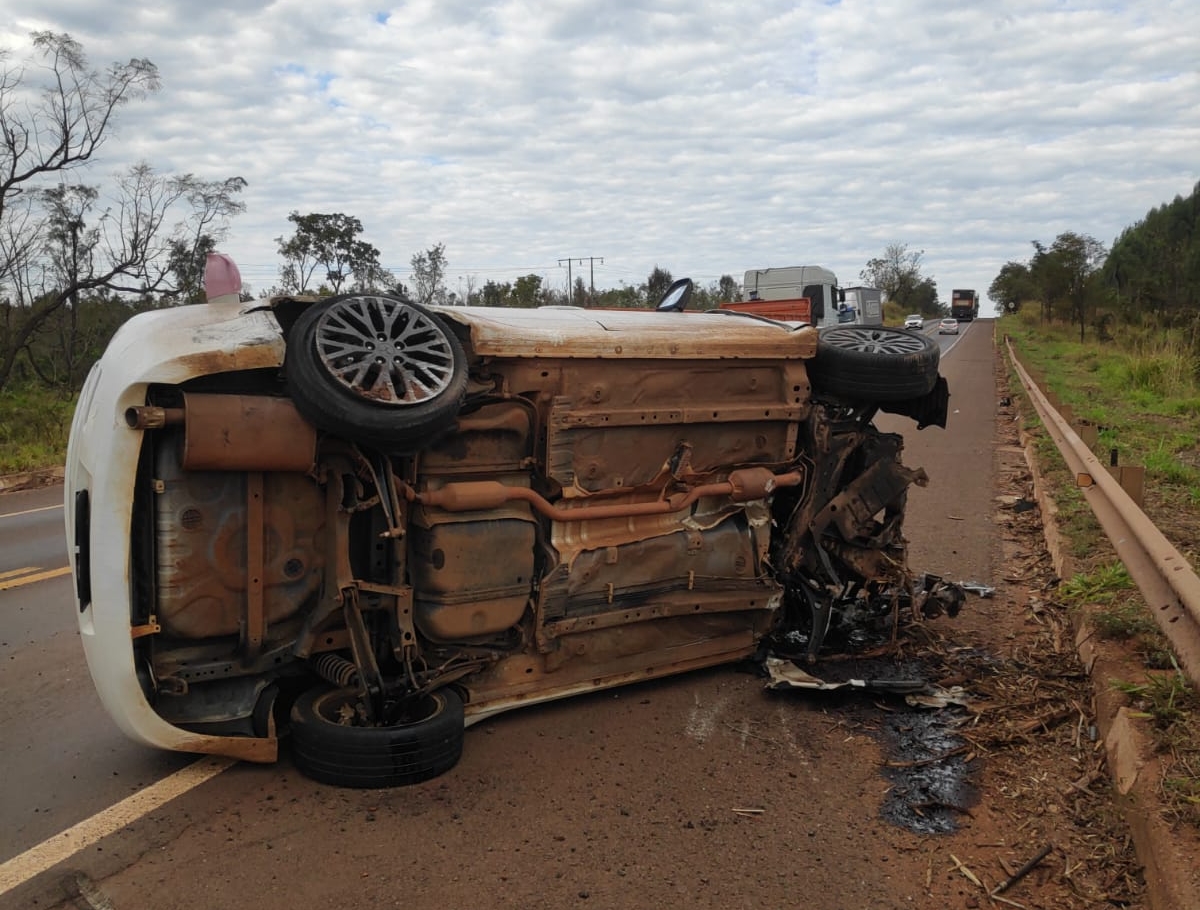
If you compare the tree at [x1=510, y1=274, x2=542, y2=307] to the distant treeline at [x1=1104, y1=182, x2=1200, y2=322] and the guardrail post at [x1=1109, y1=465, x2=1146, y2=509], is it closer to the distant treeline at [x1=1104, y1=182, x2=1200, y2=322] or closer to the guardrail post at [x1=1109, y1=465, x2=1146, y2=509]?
the distant treeline at [x1=1104, y1=182, x2=1200, y2=322]

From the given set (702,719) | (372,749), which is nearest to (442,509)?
(372,749)

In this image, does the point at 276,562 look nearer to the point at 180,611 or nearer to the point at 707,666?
the point at 180,611

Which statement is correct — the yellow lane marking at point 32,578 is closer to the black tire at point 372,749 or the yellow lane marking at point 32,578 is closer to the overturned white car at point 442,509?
the overturned white car at point 442,509

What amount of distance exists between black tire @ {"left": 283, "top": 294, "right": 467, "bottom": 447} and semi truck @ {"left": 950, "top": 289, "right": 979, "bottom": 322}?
262 feet

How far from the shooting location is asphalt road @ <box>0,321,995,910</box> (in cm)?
276

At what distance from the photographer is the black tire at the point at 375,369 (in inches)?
131

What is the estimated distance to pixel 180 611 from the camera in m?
3.37

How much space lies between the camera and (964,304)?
76688 millimetres

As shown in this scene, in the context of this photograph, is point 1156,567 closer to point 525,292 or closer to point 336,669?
point 336,669

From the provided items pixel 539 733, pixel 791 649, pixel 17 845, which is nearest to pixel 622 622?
pixel 539 733

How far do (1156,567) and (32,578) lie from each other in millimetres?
6845

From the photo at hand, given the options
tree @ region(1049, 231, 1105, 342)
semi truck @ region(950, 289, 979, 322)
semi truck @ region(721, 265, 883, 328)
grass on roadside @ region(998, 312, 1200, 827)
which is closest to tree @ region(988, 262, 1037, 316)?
semi truck @ region(950, 289, 979, 322)

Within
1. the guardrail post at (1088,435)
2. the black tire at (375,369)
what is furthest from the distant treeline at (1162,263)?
the black tire at (375,369)

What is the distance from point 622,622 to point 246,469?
1783 millimetres
